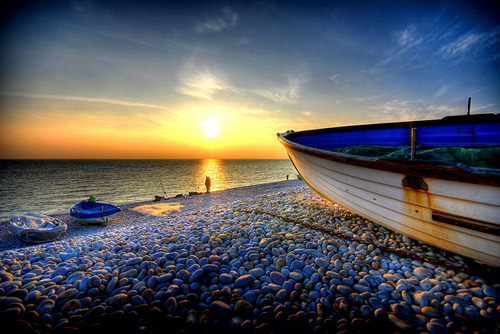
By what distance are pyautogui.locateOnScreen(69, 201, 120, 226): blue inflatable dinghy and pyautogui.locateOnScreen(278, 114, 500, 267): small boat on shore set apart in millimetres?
10359

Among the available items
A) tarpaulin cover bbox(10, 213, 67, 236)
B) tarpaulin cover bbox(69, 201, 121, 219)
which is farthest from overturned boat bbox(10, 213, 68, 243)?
tarpaulin cover bbox(69, 201, 121, 219)

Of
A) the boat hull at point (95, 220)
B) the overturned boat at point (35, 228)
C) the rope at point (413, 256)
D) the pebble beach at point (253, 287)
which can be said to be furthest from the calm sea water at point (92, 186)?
the rope at point (413, 256)

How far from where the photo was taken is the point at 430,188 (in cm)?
271

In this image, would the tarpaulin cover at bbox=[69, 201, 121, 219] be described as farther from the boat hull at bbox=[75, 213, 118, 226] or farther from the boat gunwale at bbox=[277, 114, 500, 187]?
the boat gunwale at bbox=[277, 114, 500, 187]

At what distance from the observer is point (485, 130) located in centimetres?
497

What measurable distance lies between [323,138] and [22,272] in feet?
25.3

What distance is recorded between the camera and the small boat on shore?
7.91 ft

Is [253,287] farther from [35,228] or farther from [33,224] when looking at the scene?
[33,224]

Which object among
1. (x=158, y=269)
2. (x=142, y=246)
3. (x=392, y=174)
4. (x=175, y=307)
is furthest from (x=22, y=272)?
(x=392, y=174)

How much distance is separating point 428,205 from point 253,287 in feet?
8.87

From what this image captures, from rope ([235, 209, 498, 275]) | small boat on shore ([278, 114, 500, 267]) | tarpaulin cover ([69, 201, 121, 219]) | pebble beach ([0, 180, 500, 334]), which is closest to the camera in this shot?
pebble beach ([0, 180, 500, 334])

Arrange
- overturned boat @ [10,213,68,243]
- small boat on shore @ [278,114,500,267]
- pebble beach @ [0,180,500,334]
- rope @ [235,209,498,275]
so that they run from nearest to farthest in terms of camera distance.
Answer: pebble beach @ [0,180,500,334] < small boat on shore @ [278,114,500,267] < rope @ [235,209,498,275] < overturned boat @ [10,213,68,243]

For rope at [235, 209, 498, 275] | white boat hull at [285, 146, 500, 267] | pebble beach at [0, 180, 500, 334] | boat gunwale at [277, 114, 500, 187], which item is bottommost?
pebble beach at [0, 180, 500, 334]

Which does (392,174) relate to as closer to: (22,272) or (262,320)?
(262,320)
